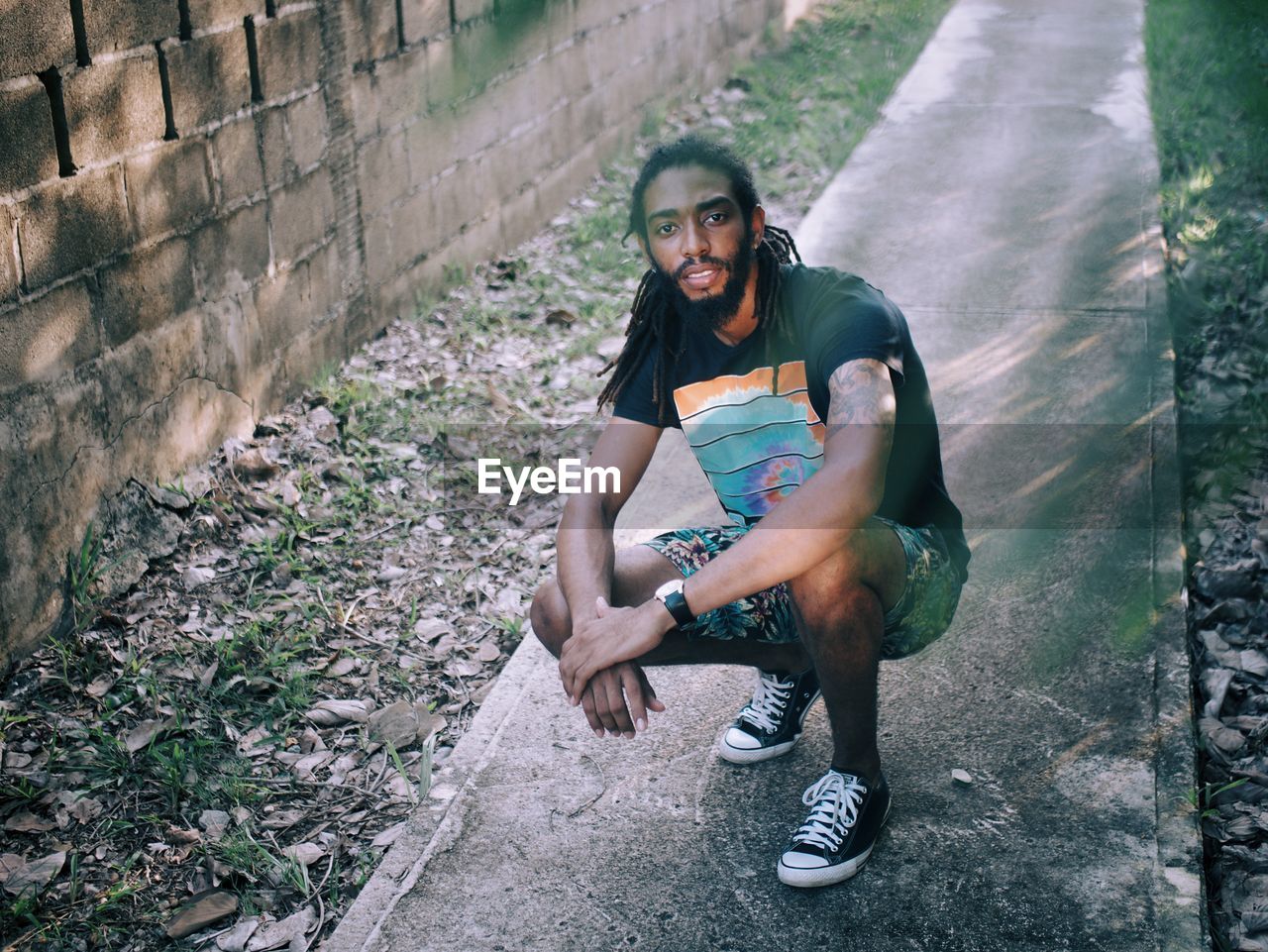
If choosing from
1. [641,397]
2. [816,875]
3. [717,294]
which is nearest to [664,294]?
[717,294]

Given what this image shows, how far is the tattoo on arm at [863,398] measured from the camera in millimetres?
2678

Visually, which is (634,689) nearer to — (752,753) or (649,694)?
(649,694)

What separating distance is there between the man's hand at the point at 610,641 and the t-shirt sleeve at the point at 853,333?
64cm

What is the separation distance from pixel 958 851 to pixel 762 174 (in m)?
5.50

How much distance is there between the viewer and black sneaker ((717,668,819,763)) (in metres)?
3.12

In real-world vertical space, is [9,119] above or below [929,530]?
above

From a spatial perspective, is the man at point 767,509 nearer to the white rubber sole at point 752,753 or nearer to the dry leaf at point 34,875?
the white rubber sole at point 752,753

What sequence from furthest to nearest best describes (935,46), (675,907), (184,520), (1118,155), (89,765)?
(935,46)
(1118,155)
(184,520)
(89,765)
(675,907)

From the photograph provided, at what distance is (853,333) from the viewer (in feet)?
9.09

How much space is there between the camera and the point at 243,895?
2.90 meters

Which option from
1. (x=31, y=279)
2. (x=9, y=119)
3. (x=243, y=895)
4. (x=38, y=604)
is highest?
(x=9, y=119)

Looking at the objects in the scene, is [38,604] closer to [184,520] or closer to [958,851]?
[184,520]

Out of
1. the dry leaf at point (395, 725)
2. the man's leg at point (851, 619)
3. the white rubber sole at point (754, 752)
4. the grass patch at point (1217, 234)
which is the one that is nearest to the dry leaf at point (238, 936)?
the dry leaf at point (395, 725)

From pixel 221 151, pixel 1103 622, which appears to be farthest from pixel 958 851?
pixel 221 151
